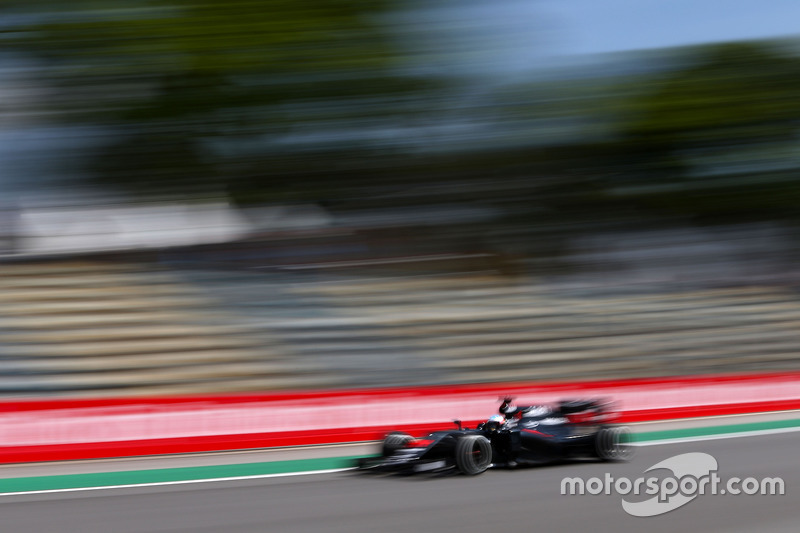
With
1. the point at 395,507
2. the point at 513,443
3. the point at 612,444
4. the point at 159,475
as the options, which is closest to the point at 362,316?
the point at 159,475

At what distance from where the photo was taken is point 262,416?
9.12 meters

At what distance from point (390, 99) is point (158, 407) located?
8356 millimetres

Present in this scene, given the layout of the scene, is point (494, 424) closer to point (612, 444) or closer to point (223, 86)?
point (612, 444)

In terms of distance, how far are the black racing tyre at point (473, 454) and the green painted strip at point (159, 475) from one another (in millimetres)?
1187

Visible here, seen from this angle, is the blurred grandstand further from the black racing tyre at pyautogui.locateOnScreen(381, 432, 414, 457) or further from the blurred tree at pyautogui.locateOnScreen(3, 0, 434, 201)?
the black racing tyre at pyautogui.locateOnScreen(381, 432, 414, 457)

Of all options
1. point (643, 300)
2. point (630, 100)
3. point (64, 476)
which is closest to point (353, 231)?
point (643, 300)

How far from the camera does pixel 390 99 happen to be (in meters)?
15.5

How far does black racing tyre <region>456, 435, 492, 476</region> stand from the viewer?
262 inches

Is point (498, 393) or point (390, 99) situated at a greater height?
point (390, 99)

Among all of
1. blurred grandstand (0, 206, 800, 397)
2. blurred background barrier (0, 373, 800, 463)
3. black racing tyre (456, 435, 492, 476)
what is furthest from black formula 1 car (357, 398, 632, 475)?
blurred grandstand (0, 206, 800, 397)

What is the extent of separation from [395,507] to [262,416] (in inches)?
149

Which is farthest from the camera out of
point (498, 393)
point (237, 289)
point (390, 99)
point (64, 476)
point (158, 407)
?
point (390, 99)

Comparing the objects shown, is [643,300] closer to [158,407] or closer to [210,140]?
[210,140]

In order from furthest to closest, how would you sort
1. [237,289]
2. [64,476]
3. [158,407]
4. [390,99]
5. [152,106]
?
[390,99] → [152,106] → [237,289] → [158,407] → [64,476]
